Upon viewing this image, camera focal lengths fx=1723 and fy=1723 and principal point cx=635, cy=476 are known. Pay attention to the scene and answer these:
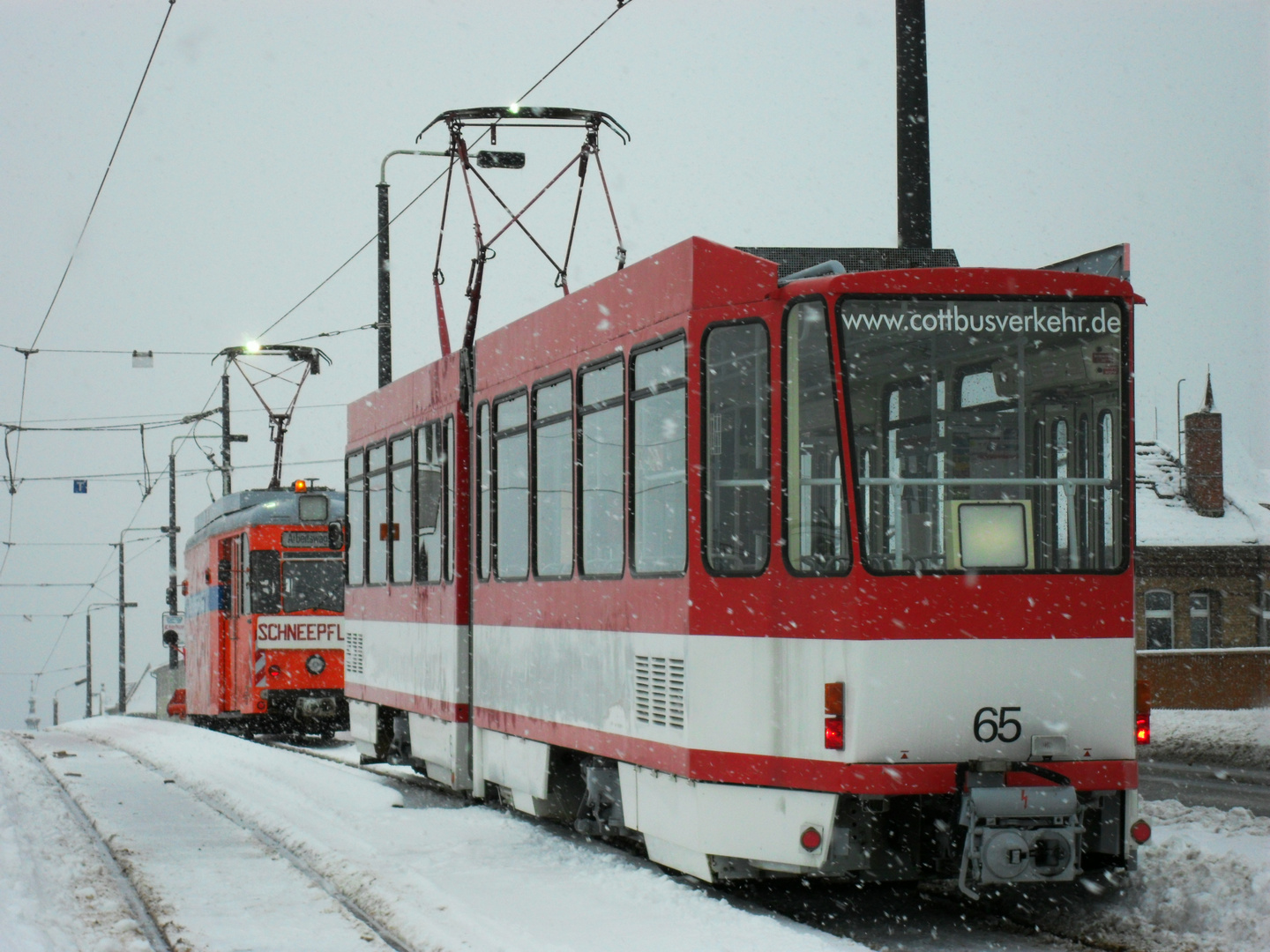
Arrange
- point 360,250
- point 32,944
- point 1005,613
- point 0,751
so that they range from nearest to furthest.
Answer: point 32,944 → point 1005,613 → point 0,751 → point 360,250

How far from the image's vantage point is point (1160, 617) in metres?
40.8

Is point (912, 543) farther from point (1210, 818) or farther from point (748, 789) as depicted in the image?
point (1210, 818)

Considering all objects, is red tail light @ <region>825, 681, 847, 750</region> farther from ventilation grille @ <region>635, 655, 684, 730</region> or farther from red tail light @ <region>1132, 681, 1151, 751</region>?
red tail light @ <region>1132, 681, 1151, 751</region>

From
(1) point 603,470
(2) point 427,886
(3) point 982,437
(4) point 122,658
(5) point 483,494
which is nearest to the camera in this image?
(3) point 982,437

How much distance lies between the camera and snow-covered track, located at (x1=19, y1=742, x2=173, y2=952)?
798 centimetres

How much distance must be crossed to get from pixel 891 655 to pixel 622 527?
2.10 m

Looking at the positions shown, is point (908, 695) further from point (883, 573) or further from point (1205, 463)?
point (1205, 463)

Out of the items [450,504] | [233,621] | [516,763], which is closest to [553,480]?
[516,763]

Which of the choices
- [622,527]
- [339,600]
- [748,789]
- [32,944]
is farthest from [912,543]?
[339,600]

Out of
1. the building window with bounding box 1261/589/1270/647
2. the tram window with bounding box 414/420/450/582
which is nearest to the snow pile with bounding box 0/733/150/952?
the tram window with bounding box 414/420/450/582

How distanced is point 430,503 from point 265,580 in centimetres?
931

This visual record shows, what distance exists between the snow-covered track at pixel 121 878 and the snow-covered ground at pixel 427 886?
6 cm

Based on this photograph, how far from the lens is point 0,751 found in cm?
2128

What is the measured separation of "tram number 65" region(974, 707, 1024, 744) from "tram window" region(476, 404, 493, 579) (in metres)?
A: 4.73
